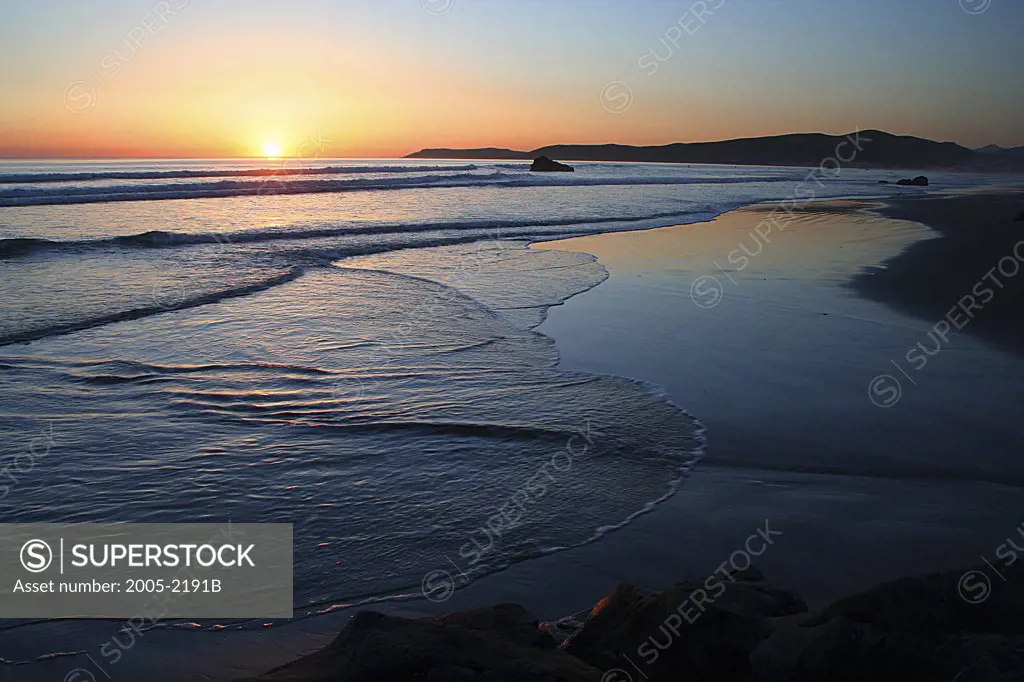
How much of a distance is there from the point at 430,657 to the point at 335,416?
3.87 meters

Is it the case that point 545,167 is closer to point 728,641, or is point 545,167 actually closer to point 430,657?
point 728,641

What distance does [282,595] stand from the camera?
367 cm

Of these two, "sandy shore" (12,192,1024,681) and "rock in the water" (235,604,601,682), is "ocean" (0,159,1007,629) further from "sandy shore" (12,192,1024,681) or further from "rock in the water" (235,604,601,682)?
"rock in the water" (235,604,601,682)

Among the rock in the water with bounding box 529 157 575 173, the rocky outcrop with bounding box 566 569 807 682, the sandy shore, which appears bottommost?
the sandy shore

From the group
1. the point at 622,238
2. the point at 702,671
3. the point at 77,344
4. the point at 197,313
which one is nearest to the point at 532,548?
the point at 702,671

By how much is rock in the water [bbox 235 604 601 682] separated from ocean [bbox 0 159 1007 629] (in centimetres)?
106

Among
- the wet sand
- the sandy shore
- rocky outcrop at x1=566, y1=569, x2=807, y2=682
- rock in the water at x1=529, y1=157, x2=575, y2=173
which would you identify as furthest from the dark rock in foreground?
rock in the water at x1=529, y1=157, x2=575, y2=173

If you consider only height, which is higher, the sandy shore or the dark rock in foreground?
the dark rock in foreground

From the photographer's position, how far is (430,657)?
7.93 feet

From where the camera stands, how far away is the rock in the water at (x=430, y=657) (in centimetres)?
238

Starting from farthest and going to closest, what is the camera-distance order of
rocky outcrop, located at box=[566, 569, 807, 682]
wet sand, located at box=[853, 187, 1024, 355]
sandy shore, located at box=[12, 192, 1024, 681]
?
wet sand, located at box=[853, 187, 1024, 355] → sandy shore, located at box=[12, 192, 1024, 681] → rocky outcrop, located at box=[566, 569, 807, 682]

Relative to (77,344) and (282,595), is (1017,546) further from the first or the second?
(77,344)

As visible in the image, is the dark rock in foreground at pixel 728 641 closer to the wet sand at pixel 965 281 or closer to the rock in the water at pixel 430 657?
the rock in the water at pixel 430 657

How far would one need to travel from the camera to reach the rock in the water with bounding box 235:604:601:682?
238 cm
